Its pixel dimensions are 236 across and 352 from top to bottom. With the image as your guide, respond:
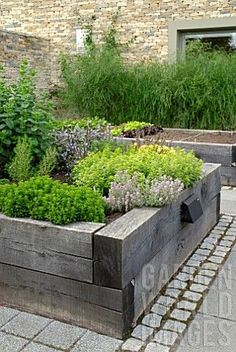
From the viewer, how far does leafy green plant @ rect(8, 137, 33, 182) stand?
2783 mm

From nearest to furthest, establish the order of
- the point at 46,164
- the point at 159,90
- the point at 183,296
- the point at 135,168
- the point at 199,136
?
the point at 183,296, the point at 135,168, the point at 46,164, the point at 199,136, the point at 159,90

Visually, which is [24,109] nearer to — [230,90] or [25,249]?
[25,249]

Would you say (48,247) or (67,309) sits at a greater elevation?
(48,247)

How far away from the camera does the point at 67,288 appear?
194 centimetres

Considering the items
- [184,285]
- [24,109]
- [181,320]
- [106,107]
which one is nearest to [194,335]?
[181,320]

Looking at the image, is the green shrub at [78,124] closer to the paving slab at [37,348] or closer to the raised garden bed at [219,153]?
the raised garden bed at [219,153]

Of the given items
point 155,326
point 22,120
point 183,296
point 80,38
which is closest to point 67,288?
point 155,326

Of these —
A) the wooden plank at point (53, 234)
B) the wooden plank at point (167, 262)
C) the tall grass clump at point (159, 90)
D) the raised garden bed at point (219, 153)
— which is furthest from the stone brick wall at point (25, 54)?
the wooden plank at point (53, 234)

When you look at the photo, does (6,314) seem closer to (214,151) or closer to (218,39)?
(214,151)

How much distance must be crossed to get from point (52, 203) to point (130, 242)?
48 cm

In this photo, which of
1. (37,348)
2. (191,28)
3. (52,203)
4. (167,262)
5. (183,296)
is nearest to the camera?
(37,348)

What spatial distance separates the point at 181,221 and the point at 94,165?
2.30ft

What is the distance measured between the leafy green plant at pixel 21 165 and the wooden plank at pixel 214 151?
2599mm

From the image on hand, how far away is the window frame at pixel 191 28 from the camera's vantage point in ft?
27.3
